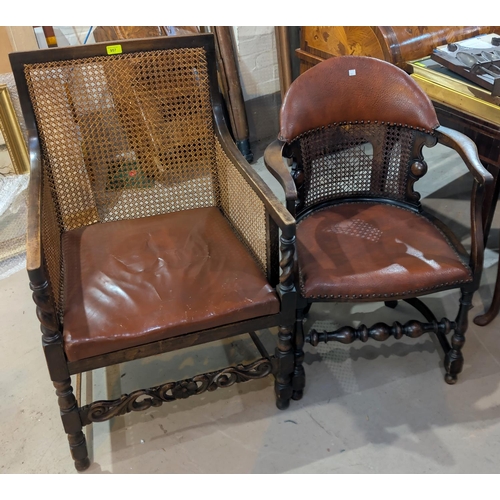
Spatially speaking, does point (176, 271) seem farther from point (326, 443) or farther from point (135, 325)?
point (326, 443)

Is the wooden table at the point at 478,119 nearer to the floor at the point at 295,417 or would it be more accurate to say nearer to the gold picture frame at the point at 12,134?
the floor at the point at 295,417

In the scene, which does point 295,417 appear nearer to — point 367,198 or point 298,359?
point 298,359

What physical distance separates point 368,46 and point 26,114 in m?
1.49

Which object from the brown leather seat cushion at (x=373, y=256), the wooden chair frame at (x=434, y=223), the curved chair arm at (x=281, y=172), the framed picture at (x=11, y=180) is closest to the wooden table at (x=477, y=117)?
the wooden chair frame at (x=434, y=223)

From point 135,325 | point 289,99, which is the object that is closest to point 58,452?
point 135,325

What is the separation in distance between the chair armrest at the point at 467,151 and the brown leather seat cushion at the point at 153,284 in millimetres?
621

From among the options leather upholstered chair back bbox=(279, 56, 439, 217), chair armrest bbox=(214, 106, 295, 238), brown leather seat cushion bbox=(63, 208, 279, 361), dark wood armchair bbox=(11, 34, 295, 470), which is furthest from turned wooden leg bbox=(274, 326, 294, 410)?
leather upholstered chair back bbox=(279, 56, 439, 217)

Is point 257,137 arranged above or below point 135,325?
below

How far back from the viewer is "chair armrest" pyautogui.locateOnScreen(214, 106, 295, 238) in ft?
4.13

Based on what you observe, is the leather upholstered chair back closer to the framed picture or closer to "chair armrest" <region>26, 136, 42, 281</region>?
"chair armrest" <region>26, 136, 42, 281</region>

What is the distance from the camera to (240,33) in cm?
280

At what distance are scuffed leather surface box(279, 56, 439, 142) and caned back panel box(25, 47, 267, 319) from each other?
0.88 ft

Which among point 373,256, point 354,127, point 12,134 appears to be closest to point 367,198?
point 354,127

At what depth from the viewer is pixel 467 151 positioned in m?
1.46
